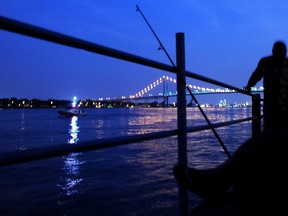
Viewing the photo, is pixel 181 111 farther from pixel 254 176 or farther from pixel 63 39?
pixel 63 39

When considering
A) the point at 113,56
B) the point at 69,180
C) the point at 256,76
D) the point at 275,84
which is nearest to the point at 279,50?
the point at 275,84

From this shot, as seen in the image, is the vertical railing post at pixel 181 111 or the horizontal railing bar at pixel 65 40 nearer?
the horizontal railing bar at pixel 65 40

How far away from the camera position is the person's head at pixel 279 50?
3.91 metres

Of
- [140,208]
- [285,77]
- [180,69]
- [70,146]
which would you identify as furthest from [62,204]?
[70,146]

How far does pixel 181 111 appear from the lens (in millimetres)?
2244

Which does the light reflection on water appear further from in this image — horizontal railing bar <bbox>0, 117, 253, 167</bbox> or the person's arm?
horizontal railing bar <bbox>0, 117, 253, 167</bbox>

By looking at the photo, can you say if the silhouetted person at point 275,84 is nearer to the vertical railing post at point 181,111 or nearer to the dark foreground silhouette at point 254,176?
the vertical railing post at point 181,111

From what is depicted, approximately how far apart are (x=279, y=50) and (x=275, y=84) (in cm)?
36

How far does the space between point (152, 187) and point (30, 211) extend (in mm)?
3490

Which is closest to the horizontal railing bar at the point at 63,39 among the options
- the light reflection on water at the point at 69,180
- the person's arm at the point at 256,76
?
the person's arm at the point at 256,76

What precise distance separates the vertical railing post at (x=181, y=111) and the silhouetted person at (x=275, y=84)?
6.22 ft

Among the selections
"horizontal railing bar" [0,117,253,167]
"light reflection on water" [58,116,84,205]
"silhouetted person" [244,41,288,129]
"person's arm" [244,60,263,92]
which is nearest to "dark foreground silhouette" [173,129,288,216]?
"horizontal railing bar" [0,117,253,167]

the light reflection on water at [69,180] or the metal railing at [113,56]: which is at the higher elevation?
the metal railing at [113,56]

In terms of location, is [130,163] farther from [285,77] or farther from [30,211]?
[285,77]
